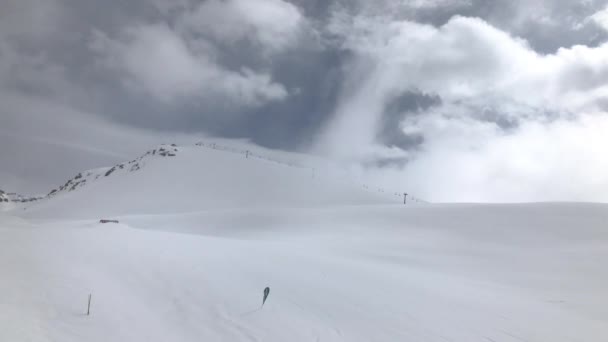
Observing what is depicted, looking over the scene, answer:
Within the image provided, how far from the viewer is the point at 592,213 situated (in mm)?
23547

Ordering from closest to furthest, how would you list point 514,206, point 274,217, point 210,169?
point 514,206
point 274,217
point 210,169

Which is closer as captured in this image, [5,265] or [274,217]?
[5,265]

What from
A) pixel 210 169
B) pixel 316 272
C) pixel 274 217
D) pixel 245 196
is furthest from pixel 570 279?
pixel 210 169

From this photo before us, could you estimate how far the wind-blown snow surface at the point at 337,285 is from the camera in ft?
22.8

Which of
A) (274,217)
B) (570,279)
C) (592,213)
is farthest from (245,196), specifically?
(570,279)

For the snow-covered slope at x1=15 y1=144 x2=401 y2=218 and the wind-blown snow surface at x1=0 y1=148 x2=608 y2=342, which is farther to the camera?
the snow-covered slope at x1=15 y1=144 x2=401 y2=218

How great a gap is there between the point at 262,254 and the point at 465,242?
42.2 feet

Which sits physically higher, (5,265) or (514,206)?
(514,206)

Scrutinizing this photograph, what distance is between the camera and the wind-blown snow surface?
6961 millimetres

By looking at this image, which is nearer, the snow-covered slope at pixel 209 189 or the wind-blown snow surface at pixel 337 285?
the wind-blown snow surface at pixel 337 285

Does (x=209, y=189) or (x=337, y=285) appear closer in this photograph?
(x=337, y=285)

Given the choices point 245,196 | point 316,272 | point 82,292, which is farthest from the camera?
point 245,196

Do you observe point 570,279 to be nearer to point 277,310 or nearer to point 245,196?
point 277,310

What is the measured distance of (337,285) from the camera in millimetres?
10750
